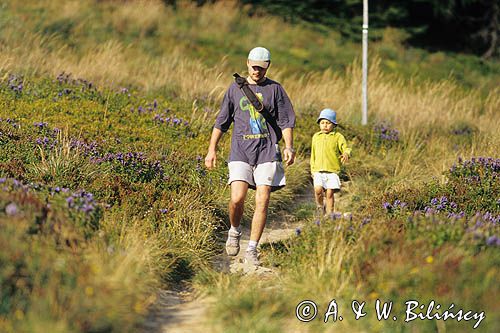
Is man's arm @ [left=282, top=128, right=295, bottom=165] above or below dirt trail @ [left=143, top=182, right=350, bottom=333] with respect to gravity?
above

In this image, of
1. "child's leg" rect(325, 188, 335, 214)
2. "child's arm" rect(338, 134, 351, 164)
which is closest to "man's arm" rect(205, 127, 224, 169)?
"child's arm" rect(338, 134, 351, 164)

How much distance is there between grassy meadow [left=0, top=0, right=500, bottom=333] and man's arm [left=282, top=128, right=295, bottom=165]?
584 mm

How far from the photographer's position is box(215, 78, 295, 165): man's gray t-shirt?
682 cm

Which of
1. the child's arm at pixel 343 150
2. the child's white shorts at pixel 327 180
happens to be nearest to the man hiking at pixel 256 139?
the child's arm at pixel 343 150

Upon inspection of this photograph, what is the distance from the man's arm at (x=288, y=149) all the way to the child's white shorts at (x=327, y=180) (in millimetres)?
1737

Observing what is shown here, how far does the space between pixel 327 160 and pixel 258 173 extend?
191 cm

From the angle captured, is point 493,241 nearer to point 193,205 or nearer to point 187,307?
point 187,307

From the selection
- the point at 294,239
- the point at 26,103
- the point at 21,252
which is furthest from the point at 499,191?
the point at 26,103

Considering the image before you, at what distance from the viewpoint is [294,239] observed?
6.37 m

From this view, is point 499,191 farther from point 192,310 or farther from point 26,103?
point 26,103

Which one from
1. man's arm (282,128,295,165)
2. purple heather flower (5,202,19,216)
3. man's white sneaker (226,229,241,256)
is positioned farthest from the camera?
man's white sneaker (226,229,241,256)

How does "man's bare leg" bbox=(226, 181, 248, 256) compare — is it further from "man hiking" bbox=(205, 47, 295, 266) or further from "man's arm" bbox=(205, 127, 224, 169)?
"man's arm" bbox=(205, 127, 224, 169)

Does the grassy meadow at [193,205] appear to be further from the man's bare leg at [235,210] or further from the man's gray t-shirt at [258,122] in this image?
the man's gray t-shirt at [258,122]

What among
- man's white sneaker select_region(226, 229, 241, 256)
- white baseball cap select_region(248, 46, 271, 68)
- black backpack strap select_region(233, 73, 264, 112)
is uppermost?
white baseball cap select_region(248, 46, 271, 68)
